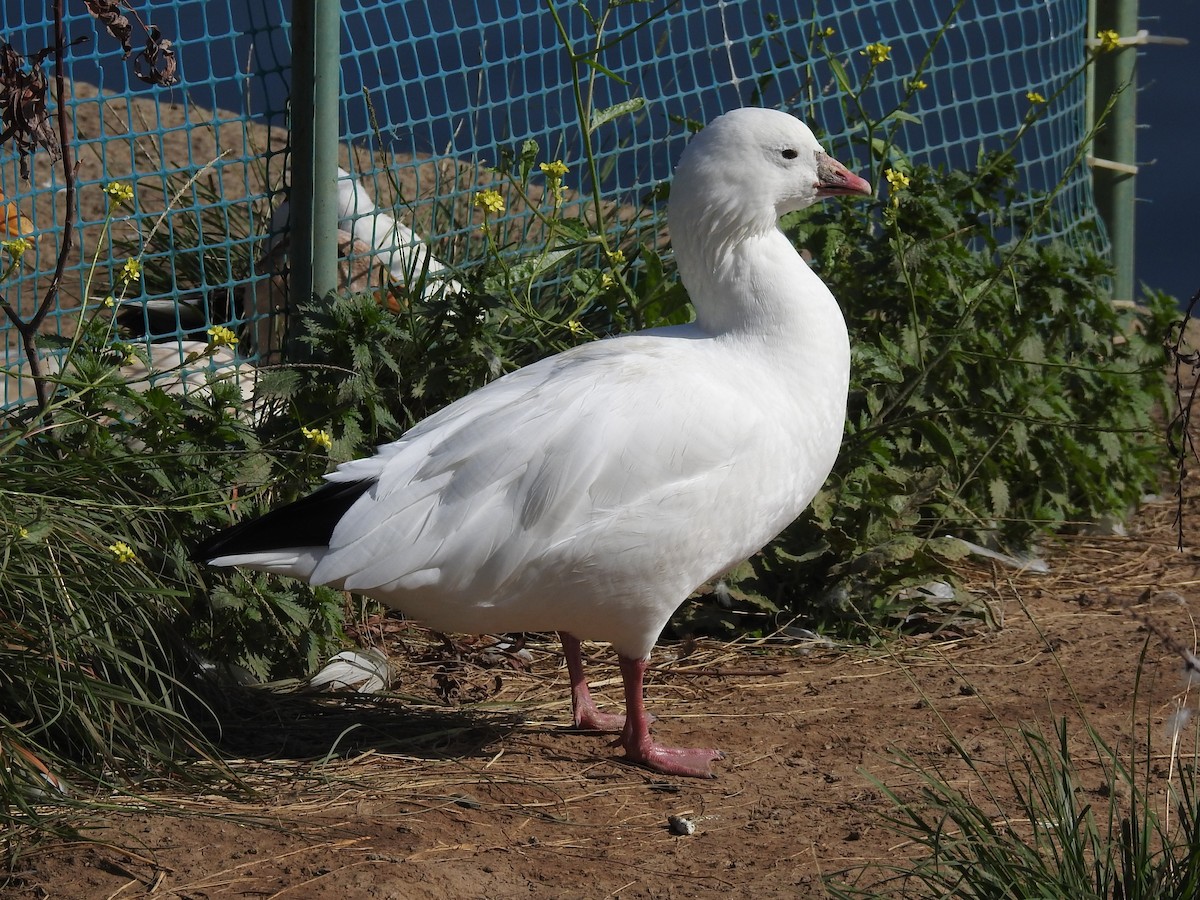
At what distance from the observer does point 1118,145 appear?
6.58m

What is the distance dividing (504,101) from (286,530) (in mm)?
2113

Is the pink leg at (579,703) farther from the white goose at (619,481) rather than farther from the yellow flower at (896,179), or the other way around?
the yellow flower at (896,179)

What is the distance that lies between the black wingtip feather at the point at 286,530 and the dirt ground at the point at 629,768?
44cm

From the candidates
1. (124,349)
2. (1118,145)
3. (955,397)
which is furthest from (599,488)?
(1118,145)

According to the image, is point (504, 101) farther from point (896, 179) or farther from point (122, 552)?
point (122, 552)

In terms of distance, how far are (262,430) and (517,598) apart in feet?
3.97

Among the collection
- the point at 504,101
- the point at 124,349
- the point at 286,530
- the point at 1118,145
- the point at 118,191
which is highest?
the point at 504,101

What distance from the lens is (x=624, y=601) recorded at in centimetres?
330

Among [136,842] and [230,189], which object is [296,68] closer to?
[136,842]

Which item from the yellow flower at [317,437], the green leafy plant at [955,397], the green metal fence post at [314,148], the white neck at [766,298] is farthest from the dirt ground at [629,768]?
the green metal fence post at [314,148]

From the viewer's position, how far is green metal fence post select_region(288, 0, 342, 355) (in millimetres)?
4277

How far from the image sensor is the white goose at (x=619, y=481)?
322 cm

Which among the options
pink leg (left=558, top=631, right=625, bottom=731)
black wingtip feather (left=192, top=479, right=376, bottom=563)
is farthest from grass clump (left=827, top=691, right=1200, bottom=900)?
black wingtip feather (left=192, top=479, right=376, bottom=563)

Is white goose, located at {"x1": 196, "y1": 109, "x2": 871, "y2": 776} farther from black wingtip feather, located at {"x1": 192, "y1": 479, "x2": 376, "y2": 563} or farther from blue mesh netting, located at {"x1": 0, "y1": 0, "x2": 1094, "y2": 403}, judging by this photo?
blue mesh netting, located at {"x1": 0, "y1": 0, "x2": 1094, "y2": 403}
